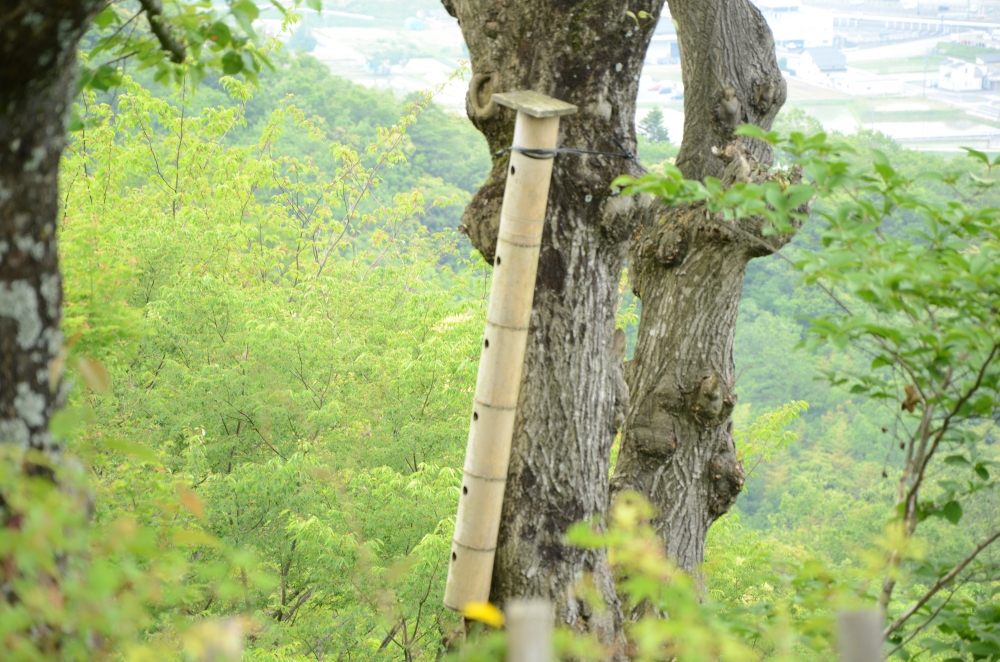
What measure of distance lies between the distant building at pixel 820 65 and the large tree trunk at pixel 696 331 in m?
63.1

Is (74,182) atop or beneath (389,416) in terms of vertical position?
atop

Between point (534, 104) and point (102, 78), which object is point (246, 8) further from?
point (534, 104)

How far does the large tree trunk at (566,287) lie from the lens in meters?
3.10

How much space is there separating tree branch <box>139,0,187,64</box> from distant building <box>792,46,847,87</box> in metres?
65.8

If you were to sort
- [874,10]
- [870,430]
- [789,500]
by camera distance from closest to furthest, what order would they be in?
[789,500] < [870,430] < [874,10]

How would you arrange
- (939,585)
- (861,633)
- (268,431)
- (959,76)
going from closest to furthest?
(861,633) → (939,585) → (268,431) → (959,76)

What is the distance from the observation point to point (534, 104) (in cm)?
287

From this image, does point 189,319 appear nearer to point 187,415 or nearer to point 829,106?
point 187,415

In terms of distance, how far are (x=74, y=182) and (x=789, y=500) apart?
867 inches

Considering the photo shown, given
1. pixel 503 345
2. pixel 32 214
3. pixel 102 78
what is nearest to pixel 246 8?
pixel 102 78

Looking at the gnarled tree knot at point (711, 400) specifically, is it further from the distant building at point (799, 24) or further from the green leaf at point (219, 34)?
the distant building at point (799, 24)

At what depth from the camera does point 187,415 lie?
813 cm

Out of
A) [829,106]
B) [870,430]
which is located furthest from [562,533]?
[829,106]

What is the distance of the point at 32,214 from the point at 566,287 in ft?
6.02
